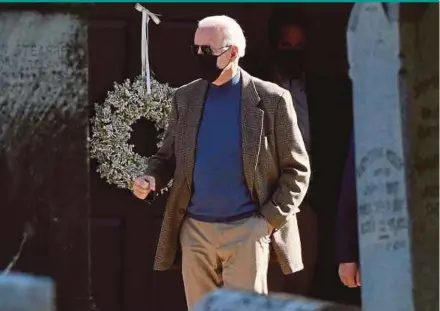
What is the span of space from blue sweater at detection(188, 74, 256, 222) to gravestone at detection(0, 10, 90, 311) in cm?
66

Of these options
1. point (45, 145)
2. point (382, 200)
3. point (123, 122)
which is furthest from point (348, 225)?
point (45, 145)

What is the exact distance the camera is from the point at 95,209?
17.8 ft

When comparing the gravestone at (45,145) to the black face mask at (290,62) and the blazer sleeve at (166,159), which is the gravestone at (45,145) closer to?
the blazer sleeve at (166,159)

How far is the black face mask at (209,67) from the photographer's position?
4750 mm

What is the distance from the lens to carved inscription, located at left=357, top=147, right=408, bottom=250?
15.0 feet

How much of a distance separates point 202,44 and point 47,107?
0.83 metres

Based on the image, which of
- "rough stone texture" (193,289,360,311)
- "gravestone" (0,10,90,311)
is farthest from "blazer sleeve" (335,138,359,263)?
"gravestone" (0,10,90,311)

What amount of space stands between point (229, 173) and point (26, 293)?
1.13 metres

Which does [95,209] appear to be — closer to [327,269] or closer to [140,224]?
[140,224]

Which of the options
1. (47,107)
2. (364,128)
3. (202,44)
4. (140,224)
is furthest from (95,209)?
(364,128)

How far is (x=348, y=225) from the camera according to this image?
4461 mm

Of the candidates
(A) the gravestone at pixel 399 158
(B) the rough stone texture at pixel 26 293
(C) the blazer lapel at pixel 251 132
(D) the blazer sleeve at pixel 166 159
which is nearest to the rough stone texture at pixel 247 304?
(A) the gravestone at pixel 399 158

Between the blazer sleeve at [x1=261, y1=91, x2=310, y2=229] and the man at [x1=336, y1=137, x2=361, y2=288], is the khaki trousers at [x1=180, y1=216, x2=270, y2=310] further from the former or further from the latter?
the man at [x1=336, y1=137, x2=361, y2=288]

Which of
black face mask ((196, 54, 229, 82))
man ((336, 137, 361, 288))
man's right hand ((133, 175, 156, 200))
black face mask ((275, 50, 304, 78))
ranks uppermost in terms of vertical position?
black face mask ((275, 50, 304, 78))
